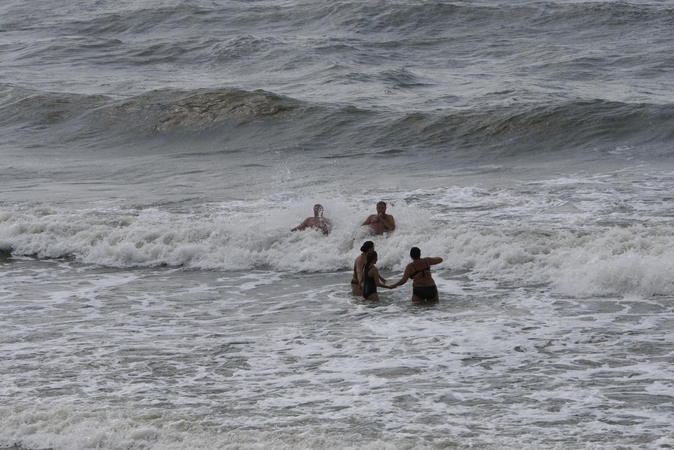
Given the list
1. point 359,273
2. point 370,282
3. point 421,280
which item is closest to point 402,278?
point 421,280

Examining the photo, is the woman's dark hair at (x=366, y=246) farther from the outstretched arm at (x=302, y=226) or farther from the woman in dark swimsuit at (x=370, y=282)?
the outstretched arm at (x=302, y=226)

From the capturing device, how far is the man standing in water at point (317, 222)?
1399cm

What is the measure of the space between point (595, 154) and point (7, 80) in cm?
2050

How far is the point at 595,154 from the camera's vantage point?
61.4ft

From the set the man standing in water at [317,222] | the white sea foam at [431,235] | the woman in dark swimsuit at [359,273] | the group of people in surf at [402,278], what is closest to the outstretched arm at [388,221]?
the white sea foam at [431,235]

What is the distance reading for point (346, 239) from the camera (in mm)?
13648

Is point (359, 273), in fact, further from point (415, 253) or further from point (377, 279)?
point (415, 253)

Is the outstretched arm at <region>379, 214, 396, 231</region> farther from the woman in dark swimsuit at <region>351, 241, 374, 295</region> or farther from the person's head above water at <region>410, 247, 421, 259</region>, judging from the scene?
the person's head above water at <region>410, 247, 421, 259</region>

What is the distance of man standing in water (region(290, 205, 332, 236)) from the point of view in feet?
45.9

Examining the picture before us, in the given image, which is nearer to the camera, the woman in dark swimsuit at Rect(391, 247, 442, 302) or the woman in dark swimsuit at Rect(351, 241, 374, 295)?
the woman in dark swimsuit at Rect(391, 247, 442, 302)

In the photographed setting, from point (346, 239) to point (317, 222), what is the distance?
66 centimetres

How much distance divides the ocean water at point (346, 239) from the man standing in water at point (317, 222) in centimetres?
19

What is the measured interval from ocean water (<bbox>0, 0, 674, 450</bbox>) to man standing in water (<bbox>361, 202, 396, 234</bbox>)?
32 cm

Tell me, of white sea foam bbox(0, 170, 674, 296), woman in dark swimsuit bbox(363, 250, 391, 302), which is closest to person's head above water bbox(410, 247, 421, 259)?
woman in dark swimsuit bbox(363, 250, 391, 302)
